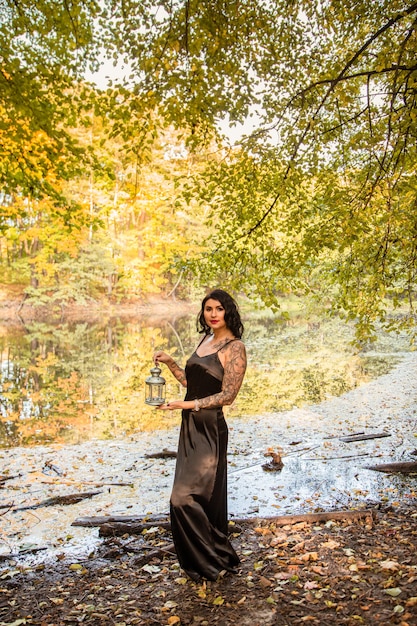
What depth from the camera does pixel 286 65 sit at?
880 cm

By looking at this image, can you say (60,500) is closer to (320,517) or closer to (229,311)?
(320,517)

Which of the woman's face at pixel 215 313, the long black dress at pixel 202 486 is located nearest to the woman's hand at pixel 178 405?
the long black dress at pixel 202 486

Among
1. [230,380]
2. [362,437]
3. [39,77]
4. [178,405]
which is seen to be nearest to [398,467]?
[362,437]

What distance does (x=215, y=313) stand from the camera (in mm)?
4625

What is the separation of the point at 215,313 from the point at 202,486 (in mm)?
1450

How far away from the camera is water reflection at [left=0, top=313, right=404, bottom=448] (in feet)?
39.3

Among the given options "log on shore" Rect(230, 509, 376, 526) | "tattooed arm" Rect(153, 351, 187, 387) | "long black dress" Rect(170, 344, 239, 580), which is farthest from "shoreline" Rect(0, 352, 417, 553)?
"tattooed arm" Rect(153, 351, 187, 387)

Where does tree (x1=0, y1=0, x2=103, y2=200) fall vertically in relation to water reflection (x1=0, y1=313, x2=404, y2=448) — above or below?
above

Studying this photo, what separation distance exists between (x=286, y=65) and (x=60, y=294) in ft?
110

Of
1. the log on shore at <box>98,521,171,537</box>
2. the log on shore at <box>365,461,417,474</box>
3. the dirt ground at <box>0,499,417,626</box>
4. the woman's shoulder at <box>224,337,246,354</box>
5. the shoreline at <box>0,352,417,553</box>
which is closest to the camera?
the dirt ground at <box>0,499,417,626</box>

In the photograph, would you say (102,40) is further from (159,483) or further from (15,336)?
(15,336)

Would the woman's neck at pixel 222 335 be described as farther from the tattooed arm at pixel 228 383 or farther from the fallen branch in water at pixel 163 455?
the fallen branch in water at pixel 163 455

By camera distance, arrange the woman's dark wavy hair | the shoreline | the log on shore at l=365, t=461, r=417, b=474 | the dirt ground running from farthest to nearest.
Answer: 1. the log on shore at l=365, t=461, r=417, b=474
2. the shoreline
3. the woman's dark wavy hair
4. the dirt ground

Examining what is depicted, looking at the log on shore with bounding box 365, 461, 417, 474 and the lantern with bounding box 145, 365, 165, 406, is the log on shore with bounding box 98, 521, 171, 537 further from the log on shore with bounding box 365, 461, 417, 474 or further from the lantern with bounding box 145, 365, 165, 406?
the log on shore with bounding box 365, 461, 417, 474
